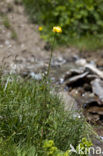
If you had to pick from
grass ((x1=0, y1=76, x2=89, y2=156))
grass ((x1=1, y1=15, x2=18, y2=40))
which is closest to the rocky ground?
grass ((x1=1, y1=15, x2=18, y2=40))

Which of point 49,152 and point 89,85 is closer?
point 49,152

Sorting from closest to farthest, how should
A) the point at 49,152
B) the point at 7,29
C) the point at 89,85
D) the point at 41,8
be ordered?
Answer: the point at 49,152 < the point at 89,85 < the point at 7,29 < the point at 41,8

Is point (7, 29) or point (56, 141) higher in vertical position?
point (56, 141)

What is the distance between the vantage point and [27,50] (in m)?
6.82

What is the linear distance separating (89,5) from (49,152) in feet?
20.4

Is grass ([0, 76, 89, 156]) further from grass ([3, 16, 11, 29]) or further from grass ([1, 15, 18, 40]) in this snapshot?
grass ([3, 16, 11, 29])

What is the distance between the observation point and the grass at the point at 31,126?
7.63ft

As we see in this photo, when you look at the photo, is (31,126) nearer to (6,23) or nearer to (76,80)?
(76,80)

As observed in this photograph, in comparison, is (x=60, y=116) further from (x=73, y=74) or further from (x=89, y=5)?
(x=89, y=5)

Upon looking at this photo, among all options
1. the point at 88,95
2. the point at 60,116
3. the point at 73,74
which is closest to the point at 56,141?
the point at 60,116

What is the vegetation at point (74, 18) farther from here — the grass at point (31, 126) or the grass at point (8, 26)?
the grass at point (31, 126)

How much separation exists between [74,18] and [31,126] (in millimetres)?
5533

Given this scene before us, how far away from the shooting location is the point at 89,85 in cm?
456

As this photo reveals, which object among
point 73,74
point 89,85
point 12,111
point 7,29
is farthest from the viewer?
point 7,29
